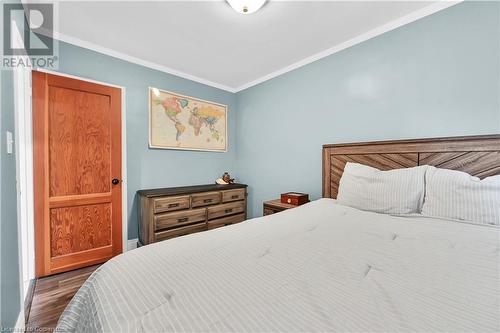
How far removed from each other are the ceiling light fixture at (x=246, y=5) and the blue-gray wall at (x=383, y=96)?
1.17m

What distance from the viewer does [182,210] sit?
2.59 meters

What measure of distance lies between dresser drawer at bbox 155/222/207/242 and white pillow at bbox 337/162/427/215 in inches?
69.6

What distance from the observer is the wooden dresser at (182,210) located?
2.38m

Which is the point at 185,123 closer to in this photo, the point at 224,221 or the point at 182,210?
the point at 182,210

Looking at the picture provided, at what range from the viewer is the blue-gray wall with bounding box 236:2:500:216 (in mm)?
1580

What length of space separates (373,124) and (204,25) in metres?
1.95

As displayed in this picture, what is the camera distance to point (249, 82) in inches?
135

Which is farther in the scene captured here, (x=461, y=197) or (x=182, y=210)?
(x=182, y=210)

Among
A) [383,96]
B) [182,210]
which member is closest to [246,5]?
[383,96]

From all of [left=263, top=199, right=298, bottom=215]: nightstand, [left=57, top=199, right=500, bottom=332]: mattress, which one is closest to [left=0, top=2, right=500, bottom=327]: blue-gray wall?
[left=263, top=199, right=298, bottom=215]: nightstand

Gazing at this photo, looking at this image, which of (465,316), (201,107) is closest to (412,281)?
(465,316)

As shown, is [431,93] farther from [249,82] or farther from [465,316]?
[249,82]

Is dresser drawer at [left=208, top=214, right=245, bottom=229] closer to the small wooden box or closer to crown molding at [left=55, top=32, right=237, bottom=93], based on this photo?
the small wooden box

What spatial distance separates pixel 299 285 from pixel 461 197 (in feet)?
4.68
